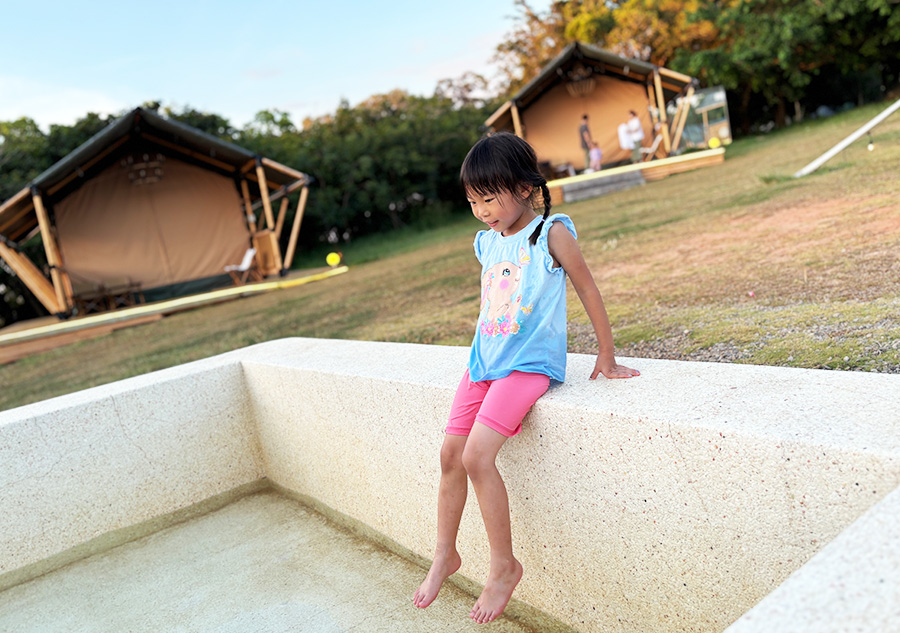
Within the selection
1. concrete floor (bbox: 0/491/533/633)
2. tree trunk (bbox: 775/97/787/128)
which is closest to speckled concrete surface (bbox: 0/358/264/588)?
Result: concrete floor (bbox: 0/491/533/633)

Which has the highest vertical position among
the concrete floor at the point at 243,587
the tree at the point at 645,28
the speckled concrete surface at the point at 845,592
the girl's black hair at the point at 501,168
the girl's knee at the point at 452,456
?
the tree at the point at 645,28

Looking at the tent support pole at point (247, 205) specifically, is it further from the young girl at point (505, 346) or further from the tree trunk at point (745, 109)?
the tree trunk at point (745, 109)

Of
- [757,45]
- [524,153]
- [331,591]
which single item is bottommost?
[331,591]

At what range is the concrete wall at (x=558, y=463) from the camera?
1404 millimetres

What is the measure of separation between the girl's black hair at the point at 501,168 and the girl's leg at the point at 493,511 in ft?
2.04

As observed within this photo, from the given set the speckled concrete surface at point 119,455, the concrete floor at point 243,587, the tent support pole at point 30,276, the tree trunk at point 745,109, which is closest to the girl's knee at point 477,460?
the concrete floor at point 243,587

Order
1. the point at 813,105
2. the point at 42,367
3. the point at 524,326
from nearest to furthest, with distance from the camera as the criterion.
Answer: the point at 524,326, the point at 42,367, the point at 813,105

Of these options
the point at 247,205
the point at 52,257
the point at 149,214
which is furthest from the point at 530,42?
the point at 52,257

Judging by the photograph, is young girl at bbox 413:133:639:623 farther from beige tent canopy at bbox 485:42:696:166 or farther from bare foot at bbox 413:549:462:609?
beige tent canopy at bbox 485:42:696:166

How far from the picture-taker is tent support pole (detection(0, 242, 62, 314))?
14117mm

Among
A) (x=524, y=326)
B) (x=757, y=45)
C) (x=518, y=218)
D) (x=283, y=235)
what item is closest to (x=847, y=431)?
(x=524, y=326)

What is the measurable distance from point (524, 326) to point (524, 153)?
51 centimetres

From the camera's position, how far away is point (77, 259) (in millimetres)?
15781

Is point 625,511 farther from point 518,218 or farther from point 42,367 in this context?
point 42,367
